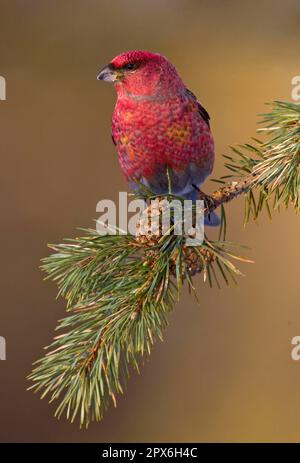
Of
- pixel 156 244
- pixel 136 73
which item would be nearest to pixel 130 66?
pixel 136 73

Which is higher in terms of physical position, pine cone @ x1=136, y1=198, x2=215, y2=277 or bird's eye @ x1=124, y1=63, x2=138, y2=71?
bird's eye @ x1=124, y1=63, x2=138, y2=71

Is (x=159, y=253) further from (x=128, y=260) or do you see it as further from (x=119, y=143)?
(x=119, y=143)

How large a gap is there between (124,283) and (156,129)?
0.91 feet

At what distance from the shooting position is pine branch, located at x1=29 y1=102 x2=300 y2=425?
502 mm

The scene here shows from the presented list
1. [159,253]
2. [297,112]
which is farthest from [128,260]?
[297,112]

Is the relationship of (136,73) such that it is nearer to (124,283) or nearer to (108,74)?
(108,74)

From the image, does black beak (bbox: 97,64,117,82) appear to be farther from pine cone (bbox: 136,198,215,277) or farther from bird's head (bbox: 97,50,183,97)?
pine cone (bbox: 136,198,215,277)

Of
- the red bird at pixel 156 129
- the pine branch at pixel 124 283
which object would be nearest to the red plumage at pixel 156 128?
the red bird at pixel 156 129

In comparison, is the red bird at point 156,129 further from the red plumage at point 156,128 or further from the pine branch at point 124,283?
the pine branch at point 124,283

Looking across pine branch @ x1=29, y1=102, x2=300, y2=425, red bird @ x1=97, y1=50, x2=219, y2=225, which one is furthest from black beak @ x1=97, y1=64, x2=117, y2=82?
pine branch @ x1=29, y1=102, x2=300, y2=425

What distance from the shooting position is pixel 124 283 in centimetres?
52

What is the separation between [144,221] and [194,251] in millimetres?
57

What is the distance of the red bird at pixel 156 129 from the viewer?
2.39 feet

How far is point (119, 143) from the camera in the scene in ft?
2.56
